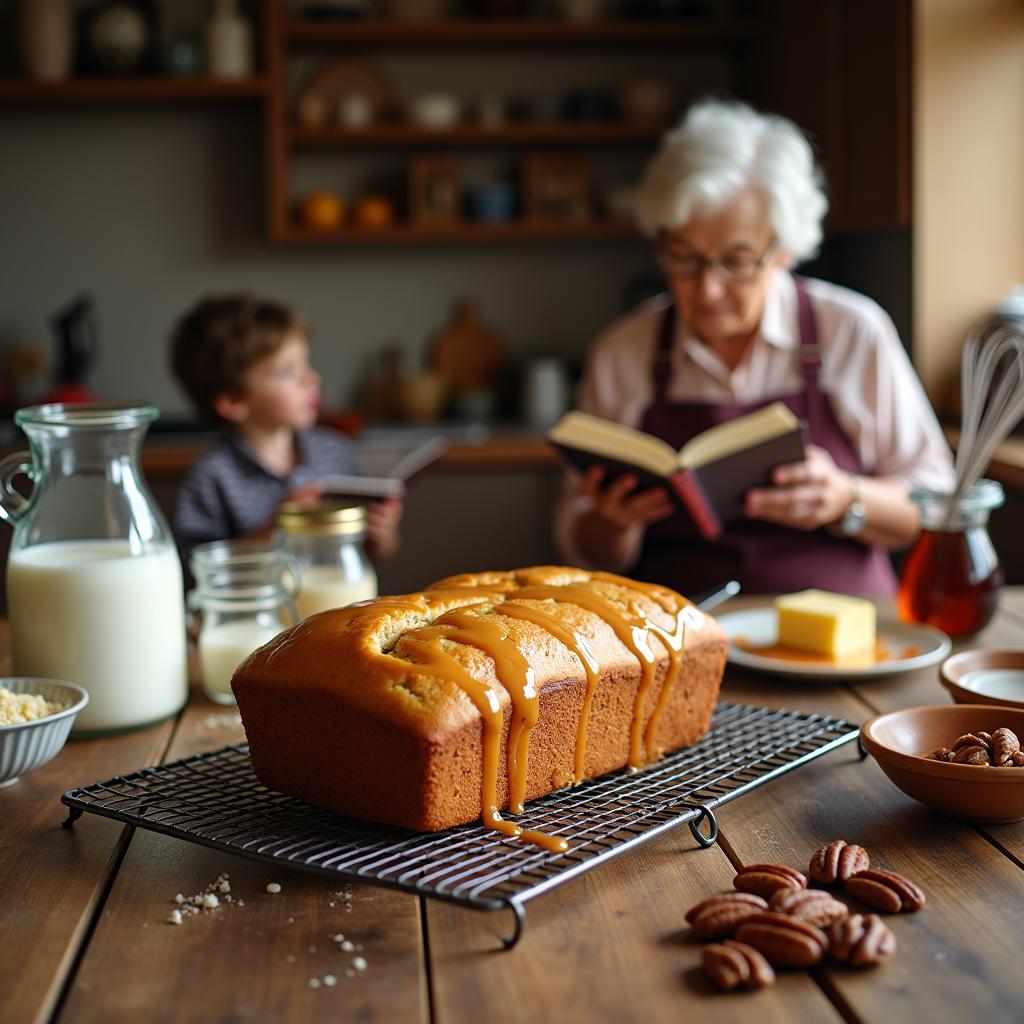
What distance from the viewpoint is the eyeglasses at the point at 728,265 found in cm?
225

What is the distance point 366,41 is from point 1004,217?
2.09m

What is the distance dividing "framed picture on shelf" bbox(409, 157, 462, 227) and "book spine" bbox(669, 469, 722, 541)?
2.50m

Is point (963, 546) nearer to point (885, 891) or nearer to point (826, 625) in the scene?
point (826, 625)

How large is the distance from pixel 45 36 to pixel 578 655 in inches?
143

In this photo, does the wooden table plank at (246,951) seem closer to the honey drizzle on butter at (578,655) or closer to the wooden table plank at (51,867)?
the wooden table plank at (51,867)

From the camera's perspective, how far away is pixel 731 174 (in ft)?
7.33

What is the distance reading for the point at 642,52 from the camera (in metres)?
4.46

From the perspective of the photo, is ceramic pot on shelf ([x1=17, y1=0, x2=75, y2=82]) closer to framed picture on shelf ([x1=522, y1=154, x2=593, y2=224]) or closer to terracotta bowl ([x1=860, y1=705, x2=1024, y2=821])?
framed picture on shelf ([x1=522, y1=154, x2=593, y2=224])

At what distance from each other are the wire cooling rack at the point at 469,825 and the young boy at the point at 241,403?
4.92ft

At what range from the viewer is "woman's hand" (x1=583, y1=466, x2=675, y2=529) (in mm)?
2084

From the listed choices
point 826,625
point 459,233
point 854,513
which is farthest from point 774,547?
point 459,233

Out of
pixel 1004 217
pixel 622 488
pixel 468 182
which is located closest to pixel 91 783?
pixel 622 488

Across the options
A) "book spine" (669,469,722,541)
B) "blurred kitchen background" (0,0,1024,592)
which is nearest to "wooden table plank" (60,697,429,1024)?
"book spine" (669,469,722,541)

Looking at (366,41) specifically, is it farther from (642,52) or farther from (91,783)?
(91,783)
